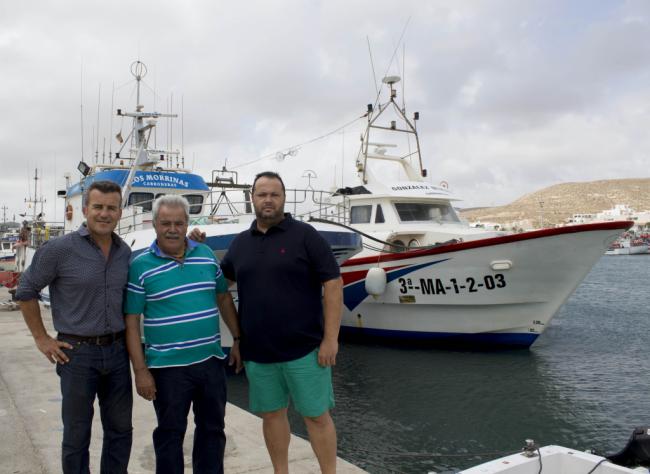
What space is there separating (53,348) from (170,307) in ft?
1.87

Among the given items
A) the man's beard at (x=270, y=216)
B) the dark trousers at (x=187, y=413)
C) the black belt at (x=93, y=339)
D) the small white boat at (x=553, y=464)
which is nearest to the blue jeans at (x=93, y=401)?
the black belt at (x=93, y=339)

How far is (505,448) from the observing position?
5.61 metres

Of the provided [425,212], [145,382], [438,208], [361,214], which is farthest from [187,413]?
[438,208]

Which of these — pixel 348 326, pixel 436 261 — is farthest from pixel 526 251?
pixel 348 326

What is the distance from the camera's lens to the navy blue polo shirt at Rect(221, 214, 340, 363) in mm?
2824

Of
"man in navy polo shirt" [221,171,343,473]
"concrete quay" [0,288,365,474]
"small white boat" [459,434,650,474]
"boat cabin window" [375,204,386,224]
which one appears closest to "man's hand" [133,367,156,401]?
"man in navy polo shirt" [221,171,343,473]

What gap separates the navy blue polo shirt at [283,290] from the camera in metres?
2.82

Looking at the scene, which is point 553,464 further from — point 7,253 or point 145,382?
point 7,253

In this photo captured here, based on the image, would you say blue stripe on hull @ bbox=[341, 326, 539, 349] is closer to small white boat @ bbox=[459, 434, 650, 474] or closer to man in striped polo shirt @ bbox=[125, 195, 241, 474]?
small white boat @ bbox=[459, 434, 650, 474]

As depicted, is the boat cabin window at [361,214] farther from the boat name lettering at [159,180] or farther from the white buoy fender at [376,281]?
the boat name lettering at [159,180]

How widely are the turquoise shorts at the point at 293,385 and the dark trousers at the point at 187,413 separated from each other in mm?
194

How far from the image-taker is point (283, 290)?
2818mm

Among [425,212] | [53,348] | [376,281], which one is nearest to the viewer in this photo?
[53,348]

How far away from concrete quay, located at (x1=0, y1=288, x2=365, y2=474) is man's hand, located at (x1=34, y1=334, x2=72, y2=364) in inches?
41.7
